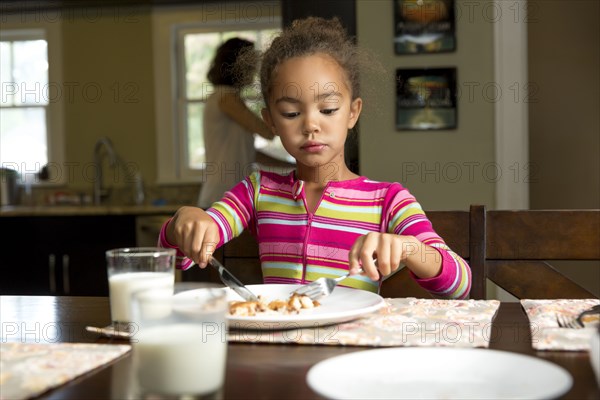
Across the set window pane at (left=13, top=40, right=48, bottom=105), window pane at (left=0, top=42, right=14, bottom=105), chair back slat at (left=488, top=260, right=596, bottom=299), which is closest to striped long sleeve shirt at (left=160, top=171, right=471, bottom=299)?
chair back slat at (left=488, top=260, right=596, bottom=299)

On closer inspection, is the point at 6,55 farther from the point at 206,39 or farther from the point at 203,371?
the point at 203,371

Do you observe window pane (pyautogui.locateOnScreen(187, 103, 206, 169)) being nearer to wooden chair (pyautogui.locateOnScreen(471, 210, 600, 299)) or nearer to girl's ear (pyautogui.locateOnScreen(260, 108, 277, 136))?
girl's ear (pyautogui.locateOnScreen(260, 108, 277, 136))

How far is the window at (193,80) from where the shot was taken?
4.52 meters

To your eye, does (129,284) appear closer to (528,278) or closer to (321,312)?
(321,312)

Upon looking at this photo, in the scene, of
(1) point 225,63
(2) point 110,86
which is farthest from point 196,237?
(2) point 110,86

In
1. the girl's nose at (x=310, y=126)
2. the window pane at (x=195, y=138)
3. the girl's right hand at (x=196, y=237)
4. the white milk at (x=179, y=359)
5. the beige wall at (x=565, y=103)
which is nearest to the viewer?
the white milk at (x=179, y=359)

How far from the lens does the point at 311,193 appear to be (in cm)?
144

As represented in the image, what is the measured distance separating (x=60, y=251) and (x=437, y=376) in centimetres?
350

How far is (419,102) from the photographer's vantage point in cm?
274

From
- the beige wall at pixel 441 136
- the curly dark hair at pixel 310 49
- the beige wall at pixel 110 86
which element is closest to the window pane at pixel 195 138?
the beige wall at pixel 110 86

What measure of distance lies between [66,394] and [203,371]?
0.45 feet

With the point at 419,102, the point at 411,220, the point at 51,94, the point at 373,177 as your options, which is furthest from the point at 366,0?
the point at 51,94

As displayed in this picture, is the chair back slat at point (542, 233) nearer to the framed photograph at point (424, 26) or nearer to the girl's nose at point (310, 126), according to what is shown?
the girl's nose at point (310, 126)

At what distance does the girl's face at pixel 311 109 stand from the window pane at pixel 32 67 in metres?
3.63
